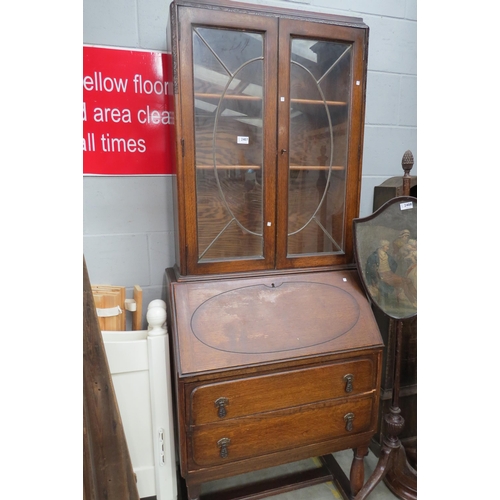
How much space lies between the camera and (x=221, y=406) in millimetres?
1123

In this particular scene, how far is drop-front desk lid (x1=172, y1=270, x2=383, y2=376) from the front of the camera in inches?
44.8

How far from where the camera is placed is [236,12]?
3.83 ft

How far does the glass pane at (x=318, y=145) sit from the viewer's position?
1.33 meters

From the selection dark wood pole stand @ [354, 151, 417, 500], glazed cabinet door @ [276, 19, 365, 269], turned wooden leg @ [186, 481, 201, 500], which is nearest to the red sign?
glazed cabinet door @ [276, 19, 365, 269]

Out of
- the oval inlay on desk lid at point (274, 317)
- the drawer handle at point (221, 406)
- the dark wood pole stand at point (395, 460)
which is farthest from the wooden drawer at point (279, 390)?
the dark wood pole stand at point (395, 460)

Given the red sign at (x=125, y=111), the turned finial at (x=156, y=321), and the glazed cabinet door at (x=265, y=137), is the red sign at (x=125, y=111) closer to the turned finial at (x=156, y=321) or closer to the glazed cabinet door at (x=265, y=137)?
the glazed cabinet door at (x=265, y=137)

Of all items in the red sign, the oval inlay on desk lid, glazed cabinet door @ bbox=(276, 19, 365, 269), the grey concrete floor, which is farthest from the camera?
the grey concrete floor

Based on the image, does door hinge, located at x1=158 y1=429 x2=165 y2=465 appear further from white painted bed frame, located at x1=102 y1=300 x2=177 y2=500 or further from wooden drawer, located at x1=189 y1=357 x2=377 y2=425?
wooden drawer, located at x1=189 y1=357 x2=377 y2=425

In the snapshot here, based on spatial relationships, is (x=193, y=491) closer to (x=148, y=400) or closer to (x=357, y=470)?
(x=148, y=400)

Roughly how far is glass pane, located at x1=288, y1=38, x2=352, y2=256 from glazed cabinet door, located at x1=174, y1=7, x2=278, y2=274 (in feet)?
0.42

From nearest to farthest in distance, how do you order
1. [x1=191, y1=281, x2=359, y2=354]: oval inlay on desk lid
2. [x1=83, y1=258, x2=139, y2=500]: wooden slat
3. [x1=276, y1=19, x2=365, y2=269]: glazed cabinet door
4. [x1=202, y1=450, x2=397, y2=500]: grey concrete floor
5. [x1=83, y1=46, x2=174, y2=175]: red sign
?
[x1=83, y1=258, x2=139, y2=500]: wooden slat, [x1=191, y1=281, x2=359, y2=354]: oval inlay on desk lid, [x1=276, y1=19, x2=365, y2=269]: glazed cabinet door, [x1=83, y1=46, x2=174, y2=175]: red sign, [x1=202, y1=450, x2=397, y2=500]: grey concrete floor

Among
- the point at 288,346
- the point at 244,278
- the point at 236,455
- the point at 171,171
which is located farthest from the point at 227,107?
the point at 236,455

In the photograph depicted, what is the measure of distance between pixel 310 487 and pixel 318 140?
5.04ft
